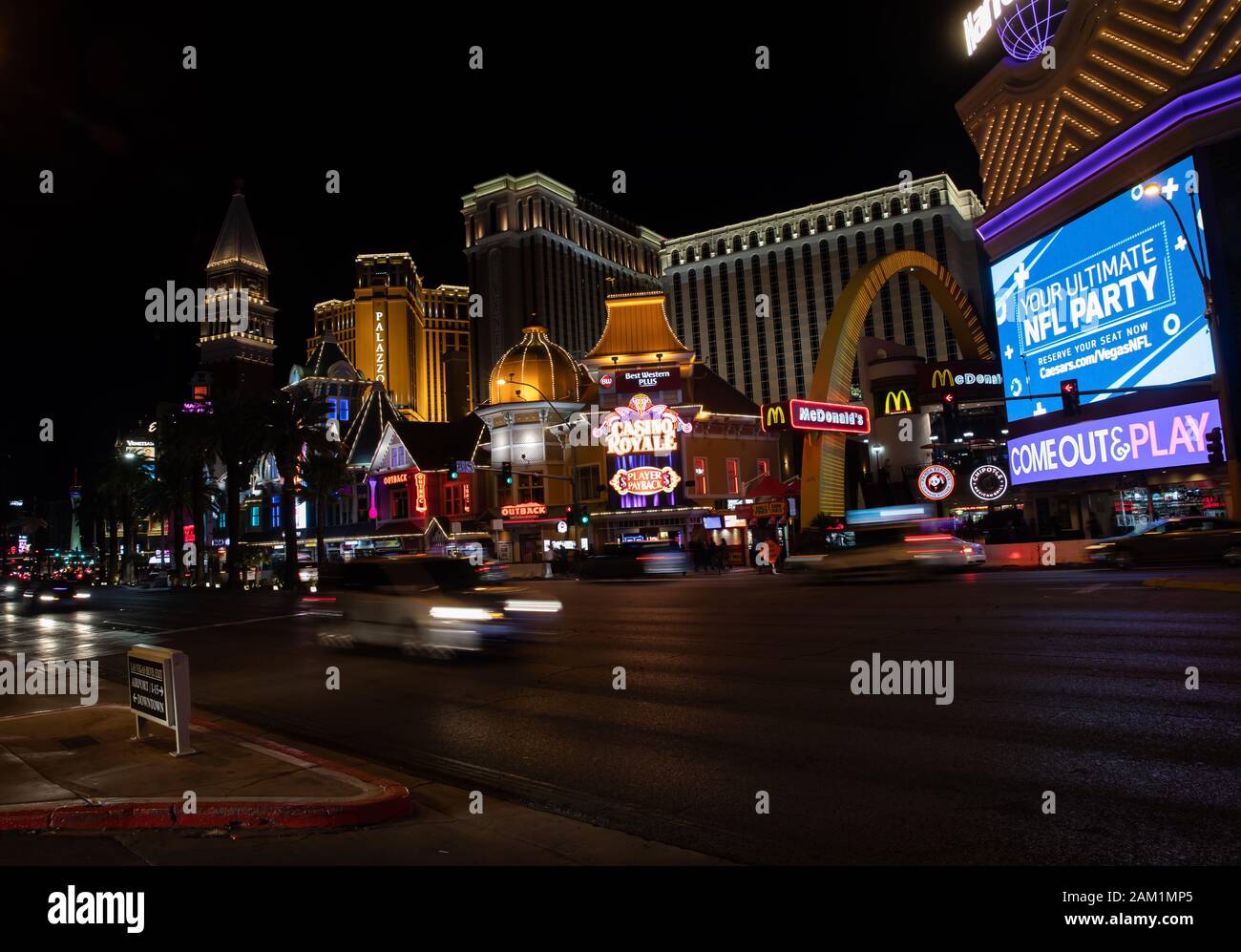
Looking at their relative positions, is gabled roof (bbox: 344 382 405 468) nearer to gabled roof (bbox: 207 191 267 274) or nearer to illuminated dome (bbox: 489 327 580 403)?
illuminated dome (bbox: 489 327 580 403)

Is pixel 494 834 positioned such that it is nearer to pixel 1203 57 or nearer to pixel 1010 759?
pixel 1010 759

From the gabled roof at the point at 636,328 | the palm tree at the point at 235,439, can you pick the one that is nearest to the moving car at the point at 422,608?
the palm tree at the point at 235,439

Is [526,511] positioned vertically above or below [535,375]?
below

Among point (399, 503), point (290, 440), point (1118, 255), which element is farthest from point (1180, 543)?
point (399, 503)

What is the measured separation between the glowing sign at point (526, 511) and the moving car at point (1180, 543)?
33275 millimetres

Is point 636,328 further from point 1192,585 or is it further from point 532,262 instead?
point 532,262

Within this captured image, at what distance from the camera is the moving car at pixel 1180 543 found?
925 inches

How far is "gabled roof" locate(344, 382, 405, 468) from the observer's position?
65625mm

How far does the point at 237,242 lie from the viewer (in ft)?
437

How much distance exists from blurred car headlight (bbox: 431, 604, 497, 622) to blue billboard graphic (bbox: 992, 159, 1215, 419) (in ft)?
71.2

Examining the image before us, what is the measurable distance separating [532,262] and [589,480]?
278 ft

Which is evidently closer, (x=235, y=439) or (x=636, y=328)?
(x=235, y=439)

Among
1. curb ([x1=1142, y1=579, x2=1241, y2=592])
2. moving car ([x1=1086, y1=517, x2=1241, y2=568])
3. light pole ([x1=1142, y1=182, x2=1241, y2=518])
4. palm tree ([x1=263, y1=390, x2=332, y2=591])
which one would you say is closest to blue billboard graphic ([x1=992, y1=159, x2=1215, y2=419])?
light pole ([x1=1142, y1=182, x2=1241, y2=518])

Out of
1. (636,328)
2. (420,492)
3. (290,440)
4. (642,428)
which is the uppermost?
(636,328)
